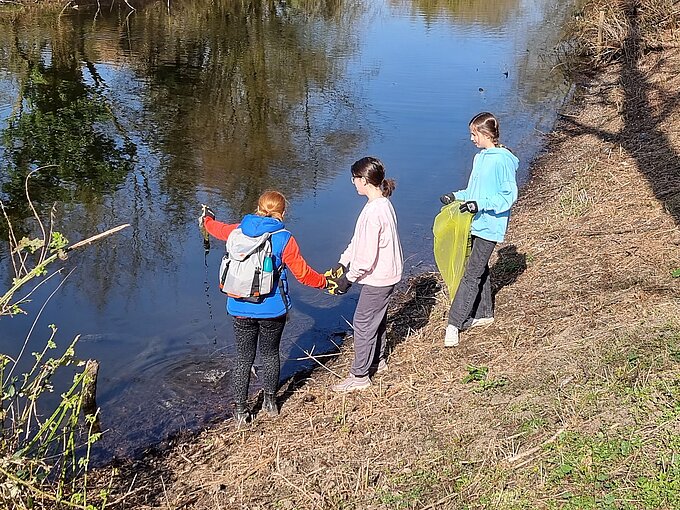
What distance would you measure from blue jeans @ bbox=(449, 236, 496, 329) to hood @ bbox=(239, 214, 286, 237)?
5.35ft

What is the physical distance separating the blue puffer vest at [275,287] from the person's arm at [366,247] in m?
0.46

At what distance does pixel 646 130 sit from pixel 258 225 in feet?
28.8

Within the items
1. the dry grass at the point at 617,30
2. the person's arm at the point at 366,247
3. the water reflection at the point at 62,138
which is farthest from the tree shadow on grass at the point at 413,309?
the dry grass at the point at 617,30

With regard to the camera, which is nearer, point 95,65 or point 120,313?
point 120,313

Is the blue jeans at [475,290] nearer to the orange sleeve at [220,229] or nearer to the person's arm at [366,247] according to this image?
the person's arm at [366,247]

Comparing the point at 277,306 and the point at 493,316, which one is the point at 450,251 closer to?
the point at 493,316

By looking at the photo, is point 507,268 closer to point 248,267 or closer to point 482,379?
point 482,379

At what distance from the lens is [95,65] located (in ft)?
57.9

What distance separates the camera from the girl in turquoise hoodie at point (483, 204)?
5.00 m

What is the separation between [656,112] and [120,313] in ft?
31.4

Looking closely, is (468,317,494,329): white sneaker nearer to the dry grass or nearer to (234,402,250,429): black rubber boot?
(234,402,250,429): black rubber boot

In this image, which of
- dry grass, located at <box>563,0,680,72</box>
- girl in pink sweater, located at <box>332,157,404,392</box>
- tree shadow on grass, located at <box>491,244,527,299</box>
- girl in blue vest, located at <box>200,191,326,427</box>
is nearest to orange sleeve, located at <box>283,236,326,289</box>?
girl in blue vest, located at <box>200,191,326,427</box>

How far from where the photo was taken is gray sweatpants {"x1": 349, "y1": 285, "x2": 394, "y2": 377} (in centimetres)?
499

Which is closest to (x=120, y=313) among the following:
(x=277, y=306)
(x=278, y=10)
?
(x=277, y=306)
